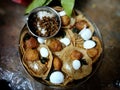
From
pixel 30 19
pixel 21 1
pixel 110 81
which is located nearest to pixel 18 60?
pixel 30 19

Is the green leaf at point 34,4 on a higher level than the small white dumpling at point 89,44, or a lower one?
higher

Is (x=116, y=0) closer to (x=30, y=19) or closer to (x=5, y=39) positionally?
(x=30, y=19)

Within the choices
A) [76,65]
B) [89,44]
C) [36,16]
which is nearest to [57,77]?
[76,65]

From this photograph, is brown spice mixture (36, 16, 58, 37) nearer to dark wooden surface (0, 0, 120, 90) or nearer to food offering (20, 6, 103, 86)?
food offering (20, 6, 103, 86)

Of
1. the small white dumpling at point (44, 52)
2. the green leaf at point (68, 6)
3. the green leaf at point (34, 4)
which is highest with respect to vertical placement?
the green leaf at point (34, 4)

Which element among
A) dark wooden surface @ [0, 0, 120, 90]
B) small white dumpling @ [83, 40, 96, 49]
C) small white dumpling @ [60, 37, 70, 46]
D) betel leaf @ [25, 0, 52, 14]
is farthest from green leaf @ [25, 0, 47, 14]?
small white dumpling @ [83, 40, 96, 49]

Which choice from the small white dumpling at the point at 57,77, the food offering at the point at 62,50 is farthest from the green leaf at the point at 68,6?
the small white dumpling at the point at 57,77

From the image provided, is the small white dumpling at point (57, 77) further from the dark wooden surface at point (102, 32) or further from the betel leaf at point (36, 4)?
the betel leaf at point (36, 4)
